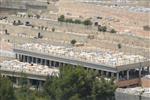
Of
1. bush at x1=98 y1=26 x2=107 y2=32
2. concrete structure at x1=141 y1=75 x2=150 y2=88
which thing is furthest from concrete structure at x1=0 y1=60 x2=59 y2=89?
bush at x1=98 y1=26 x2=107 y2=32

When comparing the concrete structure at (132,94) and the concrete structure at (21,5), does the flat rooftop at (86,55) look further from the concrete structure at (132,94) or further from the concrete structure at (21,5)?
the concrete structure at (21,5)

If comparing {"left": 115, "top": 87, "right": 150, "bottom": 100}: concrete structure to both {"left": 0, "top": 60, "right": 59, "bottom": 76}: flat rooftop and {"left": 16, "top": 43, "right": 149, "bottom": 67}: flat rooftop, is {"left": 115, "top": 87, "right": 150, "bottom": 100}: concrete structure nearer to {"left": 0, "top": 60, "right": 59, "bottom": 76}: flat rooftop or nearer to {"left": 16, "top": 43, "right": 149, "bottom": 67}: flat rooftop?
{"left": 16, "top": 43, "right": 149, "bottom": 67}: flat rooftop

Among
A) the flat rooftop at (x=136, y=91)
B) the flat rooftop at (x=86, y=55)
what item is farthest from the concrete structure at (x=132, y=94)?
the flat rooftop at (x=86, y=55)

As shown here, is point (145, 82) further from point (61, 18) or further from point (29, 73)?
point (61, 18)

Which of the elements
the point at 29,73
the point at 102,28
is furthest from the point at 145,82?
the point at 102,28

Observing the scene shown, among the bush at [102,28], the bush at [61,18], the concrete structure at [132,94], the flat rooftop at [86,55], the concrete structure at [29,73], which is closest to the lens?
the concrete structure at [132,94]

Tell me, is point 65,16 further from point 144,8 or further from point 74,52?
point 74,52
